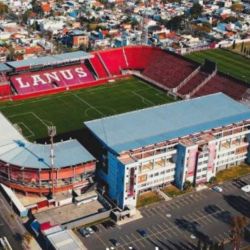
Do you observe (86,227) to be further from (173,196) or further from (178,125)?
(178,125)

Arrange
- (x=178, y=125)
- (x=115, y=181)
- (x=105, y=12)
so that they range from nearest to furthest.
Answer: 1. (x=115, y=181)
2. (x=178, y=125)
3. (x=105, y=12)

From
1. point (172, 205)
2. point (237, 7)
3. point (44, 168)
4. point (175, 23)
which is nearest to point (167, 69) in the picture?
point (175, 23)

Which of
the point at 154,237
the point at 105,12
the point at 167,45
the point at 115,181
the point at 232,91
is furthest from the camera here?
the point at 105,12

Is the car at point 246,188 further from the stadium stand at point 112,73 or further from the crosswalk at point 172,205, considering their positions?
the stadium stand at point 112,73

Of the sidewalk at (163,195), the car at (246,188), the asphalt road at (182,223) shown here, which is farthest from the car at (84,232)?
the car at (246,188)

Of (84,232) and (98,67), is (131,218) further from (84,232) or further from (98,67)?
(98,67)

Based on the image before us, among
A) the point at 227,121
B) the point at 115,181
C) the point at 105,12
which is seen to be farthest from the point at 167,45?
the point at 115,181

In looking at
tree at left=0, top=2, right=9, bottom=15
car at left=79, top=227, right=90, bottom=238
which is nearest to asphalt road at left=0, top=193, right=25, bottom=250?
car at left=79, top=227, right=90, bottom=238
